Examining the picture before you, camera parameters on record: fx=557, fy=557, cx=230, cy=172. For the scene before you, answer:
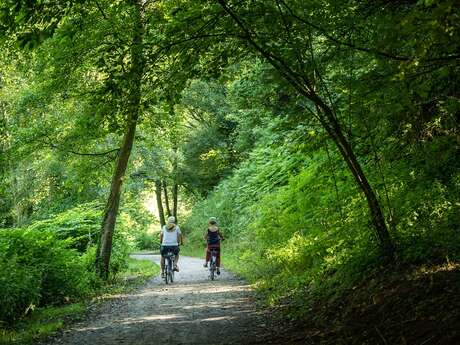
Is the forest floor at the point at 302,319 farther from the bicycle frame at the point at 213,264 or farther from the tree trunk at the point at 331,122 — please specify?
the bicycle frame at the point at 213,264

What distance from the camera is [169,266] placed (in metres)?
17.8

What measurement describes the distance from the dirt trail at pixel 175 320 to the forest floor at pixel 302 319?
15 mm

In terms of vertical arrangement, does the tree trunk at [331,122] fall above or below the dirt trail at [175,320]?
above

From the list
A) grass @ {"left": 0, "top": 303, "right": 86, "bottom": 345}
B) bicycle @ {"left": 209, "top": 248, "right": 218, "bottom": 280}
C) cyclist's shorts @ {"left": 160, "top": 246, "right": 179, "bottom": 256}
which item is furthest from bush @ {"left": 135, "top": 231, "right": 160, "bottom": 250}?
grass @ {"left": 0, "top": 303, "right": 86, "bottom": 345}

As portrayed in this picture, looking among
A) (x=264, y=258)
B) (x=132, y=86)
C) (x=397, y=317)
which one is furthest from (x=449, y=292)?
(x=264, y=258)

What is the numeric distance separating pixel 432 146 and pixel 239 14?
3.44 metres

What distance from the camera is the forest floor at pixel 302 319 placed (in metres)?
5.51

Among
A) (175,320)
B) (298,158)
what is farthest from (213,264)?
(175,320)

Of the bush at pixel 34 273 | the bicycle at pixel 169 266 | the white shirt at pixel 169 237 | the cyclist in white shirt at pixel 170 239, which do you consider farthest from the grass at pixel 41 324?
the white shirt at pixel 169 237

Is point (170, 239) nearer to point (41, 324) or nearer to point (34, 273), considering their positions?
point (34, 273)

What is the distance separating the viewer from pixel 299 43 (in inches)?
307

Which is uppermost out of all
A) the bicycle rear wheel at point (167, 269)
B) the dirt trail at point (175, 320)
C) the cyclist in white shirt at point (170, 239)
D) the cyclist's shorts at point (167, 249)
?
the cyclist in white shirt at point (170, 239)

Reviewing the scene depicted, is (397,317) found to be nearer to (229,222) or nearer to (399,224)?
(399,224)

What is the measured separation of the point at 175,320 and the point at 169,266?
796 centimetres
